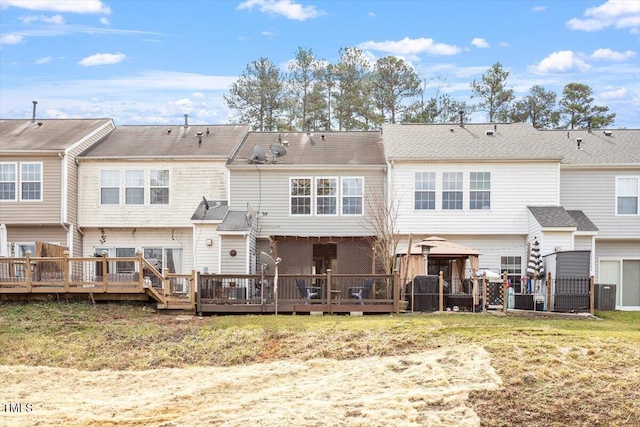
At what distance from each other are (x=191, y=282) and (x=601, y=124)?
117 ft

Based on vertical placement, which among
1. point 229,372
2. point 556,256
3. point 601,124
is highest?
point 601,124

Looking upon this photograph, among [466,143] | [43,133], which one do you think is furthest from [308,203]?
[43,133]

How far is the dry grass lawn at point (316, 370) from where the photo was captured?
12469 millimetres

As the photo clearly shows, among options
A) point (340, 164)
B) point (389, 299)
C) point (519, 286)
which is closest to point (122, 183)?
point (340, 164)

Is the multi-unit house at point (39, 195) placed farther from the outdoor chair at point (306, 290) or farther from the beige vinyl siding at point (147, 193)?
the outdoor chair at point (306, 290)

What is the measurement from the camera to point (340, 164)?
29328mm

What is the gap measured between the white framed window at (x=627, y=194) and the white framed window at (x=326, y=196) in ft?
32.7

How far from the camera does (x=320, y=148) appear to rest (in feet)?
103

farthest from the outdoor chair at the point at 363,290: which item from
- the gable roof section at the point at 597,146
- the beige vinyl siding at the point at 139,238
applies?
the gable roof section at the point at 597,146

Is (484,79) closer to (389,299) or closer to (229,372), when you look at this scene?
(389,299)

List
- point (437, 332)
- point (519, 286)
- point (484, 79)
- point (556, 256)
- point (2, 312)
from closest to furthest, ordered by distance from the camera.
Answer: point (437, 332)
point (2, 312)
point (556, 256)
point (519, 286)
point (484, 79)

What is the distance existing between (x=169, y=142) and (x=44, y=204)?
206 inches

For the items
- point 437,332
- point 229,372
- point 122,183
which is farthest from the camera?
point 122,183

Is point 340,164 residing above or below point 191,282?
above
